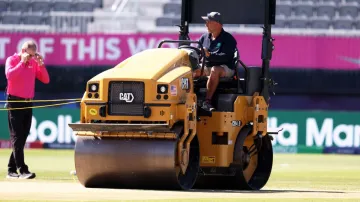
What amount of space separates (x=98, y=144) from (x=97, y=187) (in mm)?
634

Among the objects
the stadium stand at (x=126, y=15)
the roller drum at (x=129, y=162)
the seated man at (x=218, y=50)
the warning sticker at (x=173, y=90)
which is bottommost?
the roller drum at (x=129, y=162)

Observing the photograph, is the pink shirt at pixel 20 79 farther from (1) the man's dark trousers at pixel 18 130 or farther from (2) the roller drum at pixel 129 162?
(2) the roller drum at pixel 129 162

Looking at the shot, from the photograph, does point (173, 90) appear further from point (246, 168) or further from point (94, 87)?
point (246, 168)

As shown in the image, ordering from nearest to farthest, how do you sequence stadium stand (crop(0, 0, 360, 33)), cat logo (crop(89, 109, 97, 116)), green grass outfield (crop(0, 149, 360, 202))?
cat logo (crop(89, 109, 97, 116)), green grass outfield (crop(0, 149, 360, 202)), stadium stand (crop(0, 0, 360, 33))

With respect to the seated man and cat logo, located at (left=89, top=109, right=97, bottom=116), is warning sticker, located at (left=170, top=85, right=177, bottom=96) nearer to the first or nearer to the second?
cat logo, located at (left=89, top=109, right=97, bottom=116)

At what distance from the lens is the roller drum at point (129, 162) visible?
12.8 metres

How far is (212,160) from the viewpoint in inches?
555

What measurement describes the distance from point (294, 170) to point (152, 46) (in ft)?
27.3

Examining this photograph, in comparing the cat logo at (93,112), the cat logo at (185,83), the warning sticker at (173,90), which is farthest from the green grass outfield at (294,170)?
the cat logo at (93,112)

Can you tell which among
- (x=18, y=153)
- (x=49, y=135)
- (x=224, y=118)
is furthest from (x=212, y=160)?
(x=49, y=135)

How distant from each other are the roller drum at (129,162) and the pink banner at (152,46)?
14687mm

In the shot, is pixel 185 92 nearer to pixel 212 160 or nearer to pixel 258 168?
pixel 212 160

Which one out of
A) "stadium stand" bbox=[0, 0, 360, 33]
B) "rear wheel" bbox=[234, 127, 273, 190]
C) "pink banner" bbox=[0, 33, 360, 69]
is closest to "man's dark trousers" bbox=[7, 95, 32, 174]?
"rear wheel" bbox=[234, 127, 273, 190]

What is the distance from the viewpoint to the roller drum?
12.8 meters
